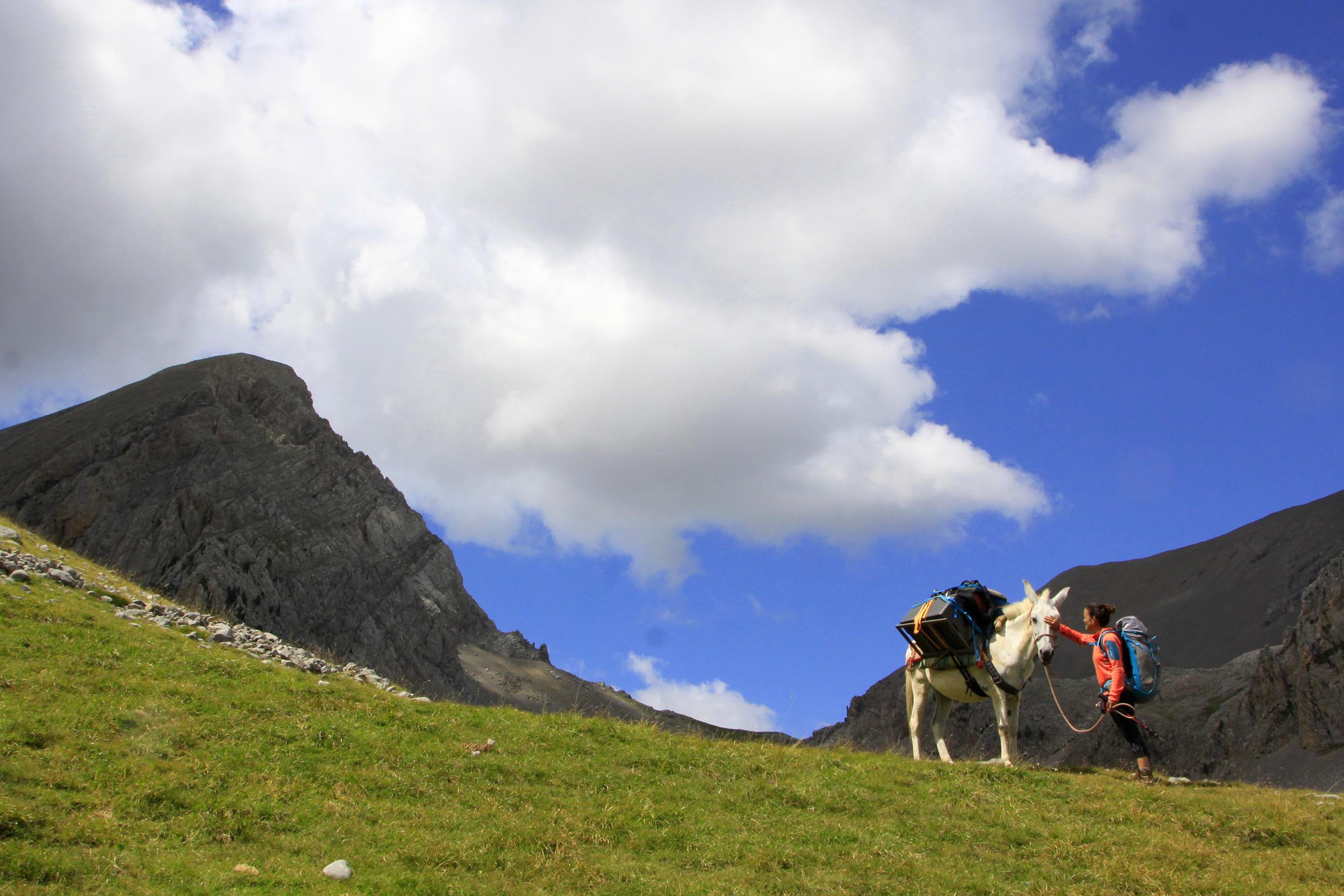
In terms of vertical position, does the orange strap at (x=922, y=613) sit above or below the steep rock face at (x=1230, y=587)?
below

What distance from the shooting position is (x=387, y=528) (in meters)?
159

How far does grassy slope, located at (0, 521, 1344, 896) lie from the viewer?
993 centimetres

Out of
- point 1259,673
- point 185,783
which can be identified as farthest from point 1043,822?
point 1259,673

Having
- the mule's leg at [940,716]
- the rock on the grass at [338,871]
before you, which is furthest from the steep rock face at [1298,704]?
the rock on the grass at [338,871]

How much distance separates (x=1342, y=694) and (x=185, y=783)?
255 feet

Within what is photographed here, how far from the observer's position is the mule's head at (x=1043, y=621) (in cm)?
1594

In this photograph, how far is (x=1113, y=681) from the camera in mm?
15688

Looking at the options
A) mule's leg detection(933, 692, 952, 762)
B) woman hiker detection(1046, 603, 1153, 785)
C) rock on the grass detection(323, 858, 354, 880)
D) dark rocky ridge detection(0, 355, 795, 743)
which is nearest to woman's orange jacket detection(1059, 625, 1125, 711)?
woman hiker detection(1046, 603, 1153, 785)

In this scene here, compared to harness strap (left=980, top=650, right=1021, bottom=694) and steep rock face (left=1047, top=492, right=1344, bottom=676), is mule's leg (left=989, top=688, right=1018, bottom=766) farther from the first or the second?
steep rock face (left=1047, top=492, right=1344, bottom=676)

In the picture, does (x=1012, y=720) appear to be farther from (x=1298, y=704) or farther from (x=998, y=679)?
(x=1298, y=704)

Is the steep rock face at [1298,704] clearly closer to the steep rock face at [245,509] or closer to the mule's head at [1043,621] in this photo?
the mule's head at [1043,621]

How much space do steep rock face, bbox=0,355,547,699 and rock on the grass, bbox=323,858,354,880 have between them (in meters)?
90.7

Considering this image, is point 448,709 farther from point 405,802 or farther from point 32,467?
point 32,467

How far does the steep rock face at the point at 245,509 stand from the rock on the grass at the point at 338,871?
90.7 m
